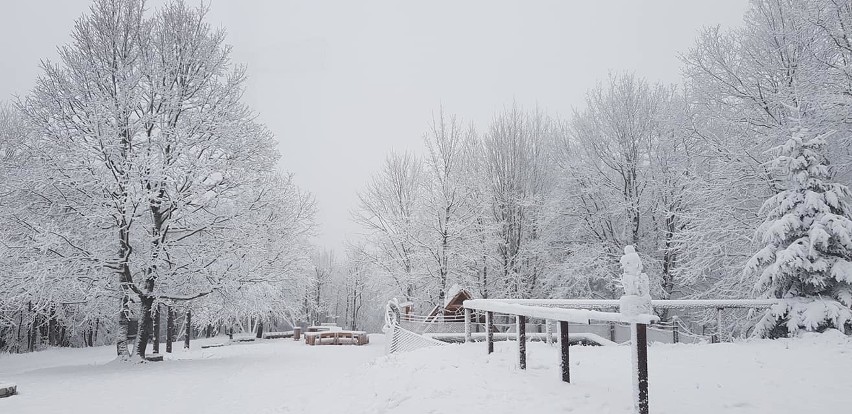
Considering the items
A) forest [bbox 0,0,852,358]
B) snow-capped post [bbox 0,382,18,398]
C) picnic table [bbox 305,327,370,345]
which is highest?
forest [bbox 0,0,852,358]

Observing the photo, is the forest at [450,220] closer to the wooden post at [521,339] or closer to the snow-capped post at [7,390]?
the snow-capped post at [7,390]

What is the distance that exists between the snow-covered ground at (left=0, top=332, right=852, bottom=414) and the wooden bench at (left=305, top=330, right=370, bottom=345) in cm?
1345

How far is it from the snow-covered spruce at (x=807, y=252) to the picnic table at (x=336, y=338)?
20880 millimetres

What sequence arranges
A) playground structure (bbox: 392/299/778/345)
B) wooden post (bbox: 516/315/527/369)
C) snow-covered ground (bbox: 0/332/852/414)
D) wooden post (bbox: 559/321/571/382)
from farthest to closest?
1. playground structure (bbox: 392/299/778/345)
2. wooden post (bbox: 516/315/527/369)
3. wooden post (bbox: 559/321/571/382)
4. snow-covered ground (bbox: 0/332/852/414)

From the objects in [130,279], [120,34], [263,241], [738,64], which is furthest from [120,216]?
[738,64]

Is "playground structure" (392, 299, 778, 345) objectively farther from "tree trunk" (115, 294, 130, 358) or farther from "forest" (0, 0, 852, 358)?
"tree trunk" (115, 294, 130, 358)

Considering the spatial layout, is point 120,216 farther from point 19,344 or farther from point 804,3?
point 19,344

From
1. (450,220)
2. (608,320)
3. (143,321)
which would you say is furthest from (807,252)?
(143,321)

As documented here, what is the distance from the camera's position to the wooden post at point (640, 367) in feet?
15.2

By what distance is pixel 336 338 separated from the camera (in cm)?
2697

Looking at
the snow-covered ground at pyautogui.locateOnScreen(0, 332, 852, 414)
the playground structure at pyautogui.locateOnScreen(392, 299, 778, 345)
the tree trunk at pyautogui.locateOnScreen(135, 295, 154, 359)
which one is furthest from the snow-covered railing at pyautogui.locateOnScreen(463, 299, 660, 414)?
the tree trunk at pyautogui.locateOnScreen(135, 295, 154, 359)

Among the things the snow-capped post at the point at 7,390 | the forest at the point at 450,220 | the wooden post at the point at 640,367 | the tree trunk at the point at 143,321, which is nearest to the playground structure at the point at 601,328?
the forest at the point at 450,220

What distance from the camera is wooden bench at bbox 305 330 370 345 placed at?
26.7 m

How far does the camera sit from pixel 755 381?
6254mm
